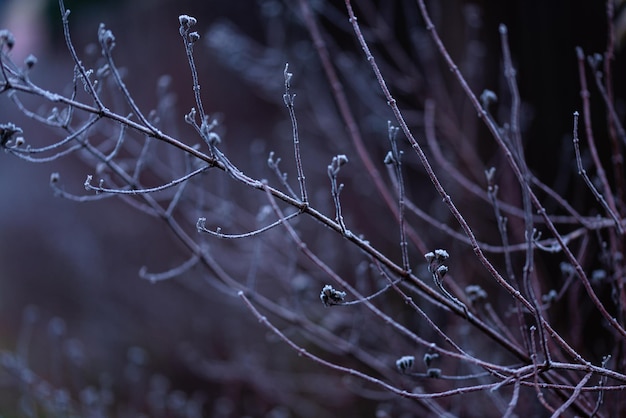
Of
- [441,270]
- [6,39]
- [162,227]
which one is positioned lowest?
[441,270]

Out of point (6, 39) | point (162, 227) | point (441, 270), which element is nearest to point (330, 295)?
point (441, 270)

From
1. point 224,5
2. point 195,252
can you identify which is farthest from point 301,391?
point 224,5

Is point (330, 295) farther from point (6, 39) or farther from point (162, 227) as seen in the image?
point (162, 227)

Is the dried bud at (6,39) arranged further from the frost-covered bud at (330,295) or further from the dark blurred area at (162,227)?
the dark blurred area at (162,227)

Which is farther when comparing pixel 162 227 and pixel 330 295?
pixel 162 227

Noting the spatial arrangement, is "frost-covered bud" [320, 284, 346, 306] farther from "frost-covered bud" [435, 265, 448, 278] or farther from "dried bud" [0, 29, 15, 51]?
"dried bud" [0, 29, 15, 51]

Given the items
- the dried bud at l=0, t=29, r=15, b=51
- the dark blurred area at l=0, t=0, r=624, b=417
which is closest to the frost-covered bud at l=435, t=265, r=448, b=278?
the dried bud at l=0, t=29, r=15, b=51

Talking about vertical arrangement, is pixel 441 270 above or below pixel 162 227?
below

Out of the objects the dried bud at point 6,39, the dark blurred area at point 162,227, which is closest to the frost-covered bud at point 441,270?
the dried bud at point 6,39
